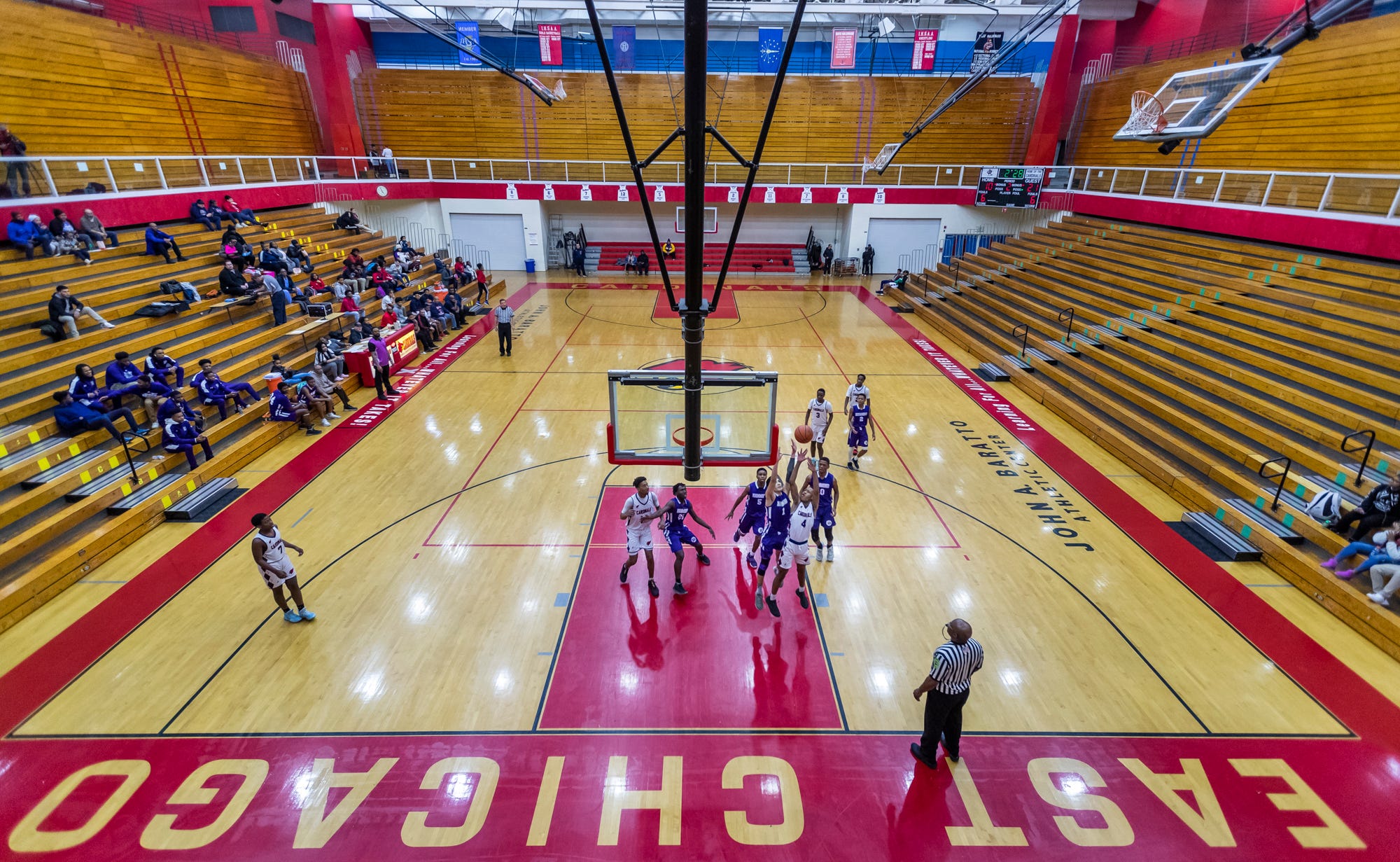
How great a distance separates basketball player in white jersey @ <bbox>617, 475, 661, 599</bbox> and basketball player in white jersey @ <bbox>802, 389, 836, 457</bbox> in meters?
4.08

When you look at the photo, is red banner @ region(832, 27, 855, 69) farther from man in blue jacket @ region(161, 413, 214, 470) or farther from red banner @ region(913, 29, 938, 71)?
man in blue jacket @ region(161, 413, 214, 470)

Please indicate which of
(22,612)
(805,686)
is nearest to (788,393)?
(805,686)

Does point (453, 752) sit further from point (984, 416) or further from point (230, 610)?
point (984, 416)

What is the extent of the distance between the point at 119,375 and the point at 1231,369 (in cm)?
1872

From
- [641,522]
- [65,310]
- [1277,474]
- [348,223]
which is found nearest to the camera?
[641,522]

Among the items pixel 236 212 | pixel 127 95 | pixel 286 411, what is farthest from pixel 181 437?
pixel 127 95

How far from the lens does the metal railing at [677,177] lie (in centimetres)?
1247

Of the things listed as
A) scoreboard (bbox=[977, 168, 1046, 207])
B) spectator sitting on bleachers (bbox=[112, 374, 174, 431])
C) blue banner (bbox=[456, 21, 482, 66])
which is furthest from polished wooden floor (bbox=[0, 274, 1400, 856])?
blue banner (bbox=[456, 21, 482, 66])

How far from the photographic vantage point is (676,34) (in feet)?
107

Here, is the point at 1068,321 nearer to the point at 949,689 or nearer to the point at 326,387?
the point at 949,689

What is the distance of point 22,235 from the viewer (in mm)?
11797

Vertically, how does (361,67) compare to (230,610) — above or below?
above

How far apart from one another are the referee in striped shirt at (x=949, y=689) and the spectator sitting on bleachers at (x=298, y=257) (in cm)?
1855

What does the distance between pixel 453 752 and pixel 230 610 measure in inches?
146
